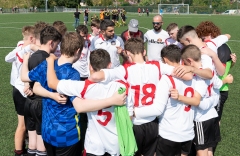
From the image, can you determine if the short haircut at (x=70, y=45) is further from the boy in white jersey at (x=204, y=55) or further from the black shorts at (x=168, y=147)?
the black shorts at (x=168, y=147)

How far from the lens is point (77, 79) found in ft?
10.6

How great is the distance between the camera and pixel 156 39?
283 inches

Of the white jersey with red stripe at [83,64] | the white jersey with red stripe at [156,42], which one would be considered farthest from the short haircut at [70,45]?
the white jersey with red stripe at [156,42]

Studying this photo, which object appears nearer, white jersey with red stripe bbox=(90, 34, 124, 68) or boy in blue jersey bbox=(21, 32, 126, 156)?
boy in blue jersey bbox=(21, 32, 126, 156)

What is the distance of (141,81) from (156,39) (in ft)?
13.0

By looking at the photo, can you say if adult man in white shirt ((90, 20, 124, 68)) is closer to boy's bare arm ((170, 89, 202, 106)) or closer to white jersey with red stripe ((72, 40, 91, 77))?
white jersey with red stripe ((72, 40, 91, 77))

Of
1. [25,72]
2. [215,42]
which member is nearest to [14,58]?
[25,72]

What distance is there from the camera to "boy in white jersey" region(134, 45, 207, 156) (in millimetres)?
3268

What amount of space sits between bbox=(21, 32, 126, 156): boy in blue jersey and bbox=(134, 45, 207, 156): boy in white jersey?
0.80 m

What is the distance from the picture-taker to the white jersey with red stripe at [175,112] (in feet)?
10.8

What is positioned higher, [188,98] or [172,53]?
[172,53]

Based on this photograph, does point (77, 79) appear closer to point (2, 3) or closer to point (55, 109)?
point (55, 109)

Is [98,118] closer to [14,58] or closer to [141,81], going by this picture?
[141,81]

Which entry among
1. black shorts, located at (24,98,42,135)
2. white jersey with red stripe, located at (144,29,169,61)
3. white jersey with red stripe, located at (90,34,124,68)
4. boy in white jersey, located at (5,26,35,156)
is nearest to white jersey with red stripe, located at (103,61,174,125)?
black shorts, located at (24,98,42,135)
